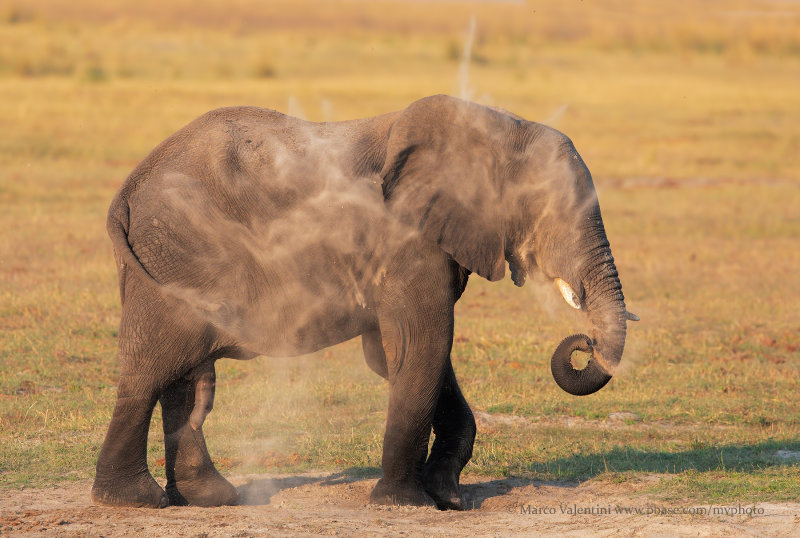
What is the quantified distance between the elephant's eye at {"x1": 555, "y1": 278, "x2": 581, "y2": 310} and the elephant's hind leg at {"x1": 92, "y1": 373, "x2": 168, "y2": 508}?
236cm

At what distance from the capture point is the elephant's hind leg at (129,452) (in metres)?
6.54

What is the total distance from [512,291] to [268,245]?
801 centimetres

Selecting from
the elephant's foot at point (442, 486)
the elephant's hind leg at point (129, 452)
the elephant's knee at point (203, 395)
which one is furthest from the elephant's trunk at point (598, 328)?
the elephant's hind leg at point (129, 452)

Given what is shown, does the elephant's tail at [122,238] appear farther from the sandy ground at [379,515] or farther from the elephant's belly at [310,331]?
the sandy ground at [379,515]

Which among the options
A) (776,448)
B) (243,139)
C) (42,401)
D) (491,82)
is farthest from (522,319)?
(491,82)

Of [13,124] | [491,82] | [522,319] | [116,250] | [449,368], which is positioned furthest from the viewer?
[491,82]

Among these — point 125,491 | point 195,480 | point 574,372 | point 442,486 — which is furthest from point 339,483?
point 574,372

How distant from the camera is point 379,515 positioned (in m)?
6.71

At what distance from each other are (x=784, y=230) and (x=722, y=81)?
79.1ft

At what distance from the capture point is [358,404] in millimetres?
9656

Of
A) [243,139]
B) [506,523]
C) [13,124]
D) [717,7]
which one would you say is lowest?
[506,523]

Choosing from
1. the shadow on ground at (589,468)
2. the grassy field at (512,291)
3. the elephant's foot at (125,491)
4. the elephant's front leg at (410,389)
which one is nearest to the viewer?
the elephant's front leg at (410,389)

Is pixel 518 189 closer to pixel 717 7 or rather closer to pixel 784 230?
pixel 784 230

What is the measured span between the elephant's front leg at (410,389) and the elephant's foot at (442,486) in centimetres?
33
